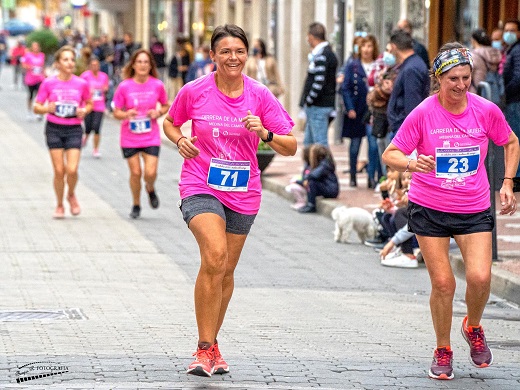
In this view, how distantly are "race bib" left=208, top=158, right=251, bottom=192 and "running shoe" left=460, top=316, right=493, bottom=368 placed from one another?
1483 mm

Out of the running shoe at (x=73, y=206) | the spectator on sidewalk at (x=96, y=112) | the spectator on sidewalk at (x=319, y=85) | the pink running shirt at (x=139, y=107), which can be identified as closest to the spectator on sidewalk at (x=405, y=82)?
the pink running shirt at (x=139, y=107)

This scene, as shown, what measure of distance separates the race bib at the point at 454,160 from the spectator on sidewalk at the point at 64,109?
799cm

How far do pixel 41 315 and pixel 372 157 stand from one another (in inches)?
341

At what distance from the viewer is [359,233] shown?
524 inches

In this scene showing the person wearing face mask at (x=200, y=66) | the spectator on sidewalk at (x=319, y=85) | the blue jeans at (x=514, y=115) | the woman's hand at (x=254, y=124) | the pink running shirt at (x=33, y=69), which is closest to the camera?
the woman's hand at (x=254, y=124)

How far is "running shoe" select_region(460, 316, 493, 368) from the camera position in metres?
7.13

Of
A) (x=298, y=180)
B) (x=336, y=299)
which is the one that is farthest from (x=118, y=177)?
(x=336, y=299)

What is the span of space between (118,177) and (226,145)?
43.8 ft

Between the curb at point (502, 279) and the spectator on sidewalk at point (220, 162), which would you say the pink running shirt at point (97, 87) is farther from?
the spectator on sidewalk at point (220, 162)

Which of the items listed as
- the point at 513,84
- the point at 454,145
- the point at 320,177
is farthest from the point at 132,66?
the point at 454,145

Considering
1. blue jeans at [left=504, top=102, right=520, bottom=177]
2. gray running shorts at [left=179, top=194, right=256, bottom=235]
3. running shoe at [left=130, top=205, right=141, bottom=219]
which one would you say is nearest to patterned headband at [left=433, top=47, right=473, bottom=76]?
gray running shorts at [left=179, top=194, right=256, bottom=235]

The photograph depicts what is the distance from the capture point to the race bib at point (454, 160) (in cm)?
707

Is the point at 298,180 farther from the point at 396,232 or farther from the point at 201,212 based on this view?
the point at 201,212

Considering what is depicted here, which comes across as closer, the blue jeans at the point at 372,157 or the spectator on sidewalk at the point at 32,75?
the blue jeans at the point at 372,157
